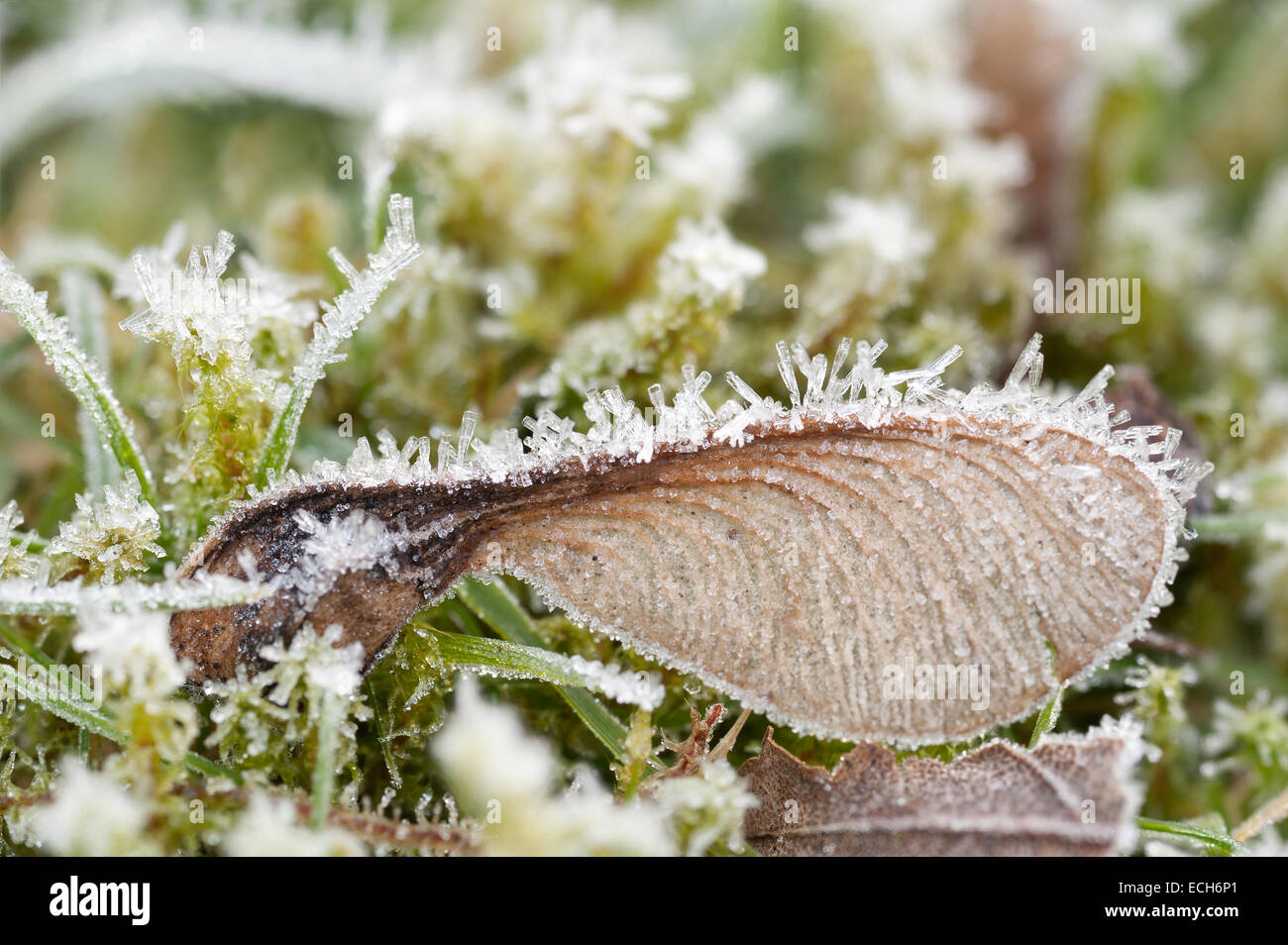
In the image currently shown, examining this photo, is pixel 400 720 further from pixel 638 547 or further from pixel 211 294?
pixel 211 294

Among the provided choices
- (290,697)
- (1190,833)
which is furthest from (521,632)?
(1190,833)

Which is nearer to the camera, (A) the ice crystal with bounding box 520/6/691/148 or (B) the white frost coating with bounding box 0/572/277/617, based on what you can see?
(B) the white frost coating with bounding box 0/572/277/617

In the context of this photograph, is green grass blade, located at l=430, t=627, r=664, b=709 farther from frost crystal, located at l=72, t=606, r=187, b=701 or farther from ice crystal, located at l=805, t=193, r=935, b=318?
ice crystal, located at l=805, t=193, r=935, b=318

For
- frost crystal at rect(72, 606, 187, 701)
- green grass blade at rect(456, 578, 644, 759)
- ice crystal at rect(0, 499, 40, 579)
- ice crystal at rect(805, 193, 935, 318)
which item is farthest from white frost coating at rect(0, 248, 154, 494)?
ice crystal at rect(805, 193, 935, 318)

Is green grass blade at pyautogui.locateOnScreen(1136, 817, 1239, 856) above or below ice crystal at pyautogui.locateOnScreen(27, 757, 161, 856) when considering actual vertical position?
below

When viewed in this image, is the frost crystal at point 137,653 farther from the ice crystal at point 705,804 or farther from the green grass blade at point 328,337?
the ice crystal at point 705,804

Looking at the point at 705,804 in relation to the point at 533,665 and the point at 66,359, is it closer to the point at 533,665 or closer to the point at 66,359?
the point at 533,665
